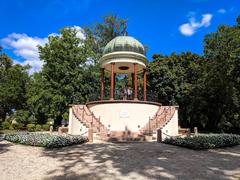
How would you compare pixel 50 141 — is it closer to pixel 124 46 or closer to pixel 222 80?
pixel 124 46

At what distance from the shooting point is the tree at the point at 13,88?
36.9m

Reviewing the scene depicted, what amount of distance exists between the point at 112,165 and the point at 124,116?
33.1 ft

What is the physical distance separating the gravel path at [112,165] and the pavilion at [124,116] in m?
6.02

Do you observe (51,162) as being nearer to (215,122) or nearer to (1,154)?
(1,154)

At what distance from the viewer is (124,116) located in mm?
18578

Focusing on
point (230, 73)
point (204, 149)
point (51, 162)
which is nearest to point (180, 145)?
point (204, 149)

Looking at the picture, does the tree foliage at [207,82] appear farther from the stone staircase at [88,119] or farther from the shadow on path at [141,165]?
the shadow on path at [141,165]

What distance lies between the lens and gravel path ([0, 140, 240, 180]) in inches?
287

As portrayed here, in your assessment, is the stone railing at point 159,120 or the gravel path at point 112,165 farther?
the stone railing at point 159,120

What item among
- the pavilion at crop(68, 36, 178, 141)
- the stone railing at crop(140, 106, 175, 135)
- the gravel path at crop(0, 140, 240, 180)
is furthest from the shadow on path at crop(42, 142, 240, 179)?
the stone railing at crop(140, 106, 175, 135)

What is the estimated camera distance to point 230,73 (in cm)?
2636

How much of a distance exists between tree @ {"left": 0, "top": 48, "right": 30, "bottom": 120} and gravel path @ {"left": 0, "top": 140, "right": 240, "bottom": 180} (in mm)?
28524

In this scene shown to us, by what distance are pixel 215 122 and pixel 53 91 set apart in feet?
77.1

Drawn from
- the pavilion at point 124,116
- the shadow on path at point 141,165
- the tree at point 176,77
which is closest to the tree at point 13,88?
the pavilion at point 124,116
